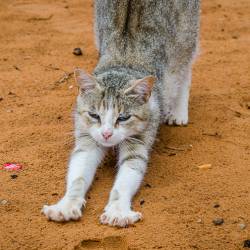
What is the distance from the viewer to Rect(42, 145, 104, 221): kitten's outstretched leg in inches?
158

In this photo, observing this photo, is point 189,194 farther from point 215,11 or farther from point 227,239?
point 215,11

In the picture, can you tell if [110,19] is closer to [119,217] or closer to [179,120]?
[179,120]

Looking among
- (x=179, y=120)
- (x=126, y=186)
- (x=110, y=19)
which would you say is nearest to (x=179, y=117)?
(x=179, y=120)

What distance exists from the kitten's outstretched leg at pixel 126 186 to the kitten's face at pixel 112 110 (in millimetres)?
144

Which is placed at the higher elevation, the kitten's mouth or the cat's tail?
the cat's tail

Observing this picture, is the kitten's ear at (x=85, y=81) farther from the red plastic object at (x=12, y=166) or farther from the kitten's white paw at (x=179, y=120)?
the kitten's white paw at (x=179, y=120)

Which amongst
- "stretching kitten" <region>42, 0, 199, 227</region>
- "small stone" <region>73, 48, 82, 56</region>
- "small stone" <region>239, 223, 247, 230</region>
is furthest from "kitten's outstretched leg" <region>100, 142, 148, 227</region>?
"small stone" <region>73, 48, 82, 56</region>

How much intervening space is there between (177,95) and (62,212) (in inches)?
86.1

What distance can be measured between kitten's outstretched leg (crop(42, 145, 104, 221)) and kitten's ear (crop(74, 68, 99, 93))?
457mm

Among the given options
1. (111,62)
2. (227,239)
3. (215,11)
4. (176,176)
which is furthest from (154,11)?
(215,11)

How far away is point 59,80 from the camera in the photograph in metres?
6.28

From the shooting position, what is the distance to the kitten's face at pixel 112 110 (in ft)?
14.8

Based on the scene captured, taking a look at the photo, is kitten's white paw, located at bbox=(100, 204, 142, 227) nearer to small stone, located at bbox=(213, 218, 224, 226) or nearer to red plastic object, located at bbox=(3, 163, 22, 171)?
small stone, located at bbox=(213, 218, 224, 226)

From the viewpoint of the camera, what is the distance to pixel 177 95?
5816 mm
